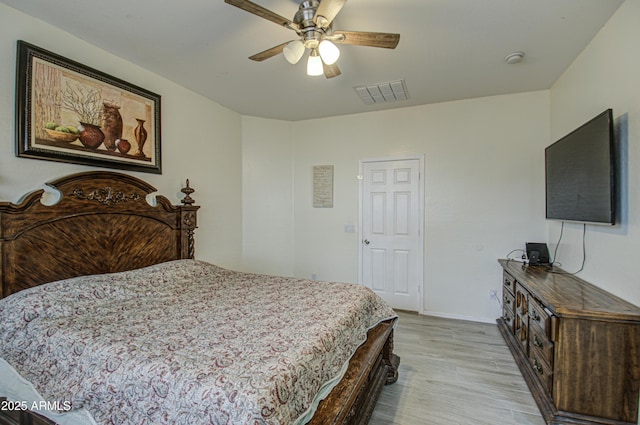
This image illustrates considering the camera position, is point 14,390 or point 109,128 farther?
point 109,128

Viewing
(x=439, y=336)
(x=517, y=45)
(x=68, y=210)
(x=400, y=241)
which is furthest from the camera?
(x=400, y=241)

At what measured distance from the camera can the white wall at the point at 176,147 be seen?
6.39 ft

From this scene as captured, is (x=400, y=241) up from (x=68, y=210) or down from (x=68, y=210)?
down

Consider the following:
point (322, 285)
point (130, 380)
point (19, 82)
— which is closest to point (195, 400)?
point (130, 380)

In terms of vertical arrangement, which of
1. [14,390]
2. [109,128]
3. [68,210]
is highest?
[109,128]

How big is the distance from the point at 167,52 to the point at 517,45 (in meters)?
2.87

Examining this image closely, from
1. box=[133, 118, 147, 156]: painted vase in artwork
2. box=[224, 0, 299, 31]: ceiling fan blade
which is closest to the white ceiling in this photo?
box=[224, 0, 299, 31]: ceiling fan blade

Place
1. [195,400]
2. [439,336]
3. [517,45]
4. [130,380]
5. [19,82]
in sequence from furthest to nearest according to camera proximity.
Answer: [439,336] → [517,45] → [19,82] → [130,380] → [195,400]

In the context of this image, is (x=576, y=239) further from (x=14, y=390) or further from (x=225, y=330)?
(x=14, y=390)

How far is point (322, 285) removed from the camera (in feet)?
8.10

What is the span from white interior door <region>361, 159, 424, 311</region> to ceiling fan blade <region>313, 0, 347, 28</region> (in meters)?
2.46

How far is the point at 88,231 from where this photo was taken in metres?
2.24

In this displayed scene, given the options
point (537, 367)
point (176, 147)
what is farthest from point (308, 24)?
point (537, 367)

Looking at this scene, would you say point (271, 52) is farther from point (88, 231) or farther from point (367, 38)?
point (88, 231)
